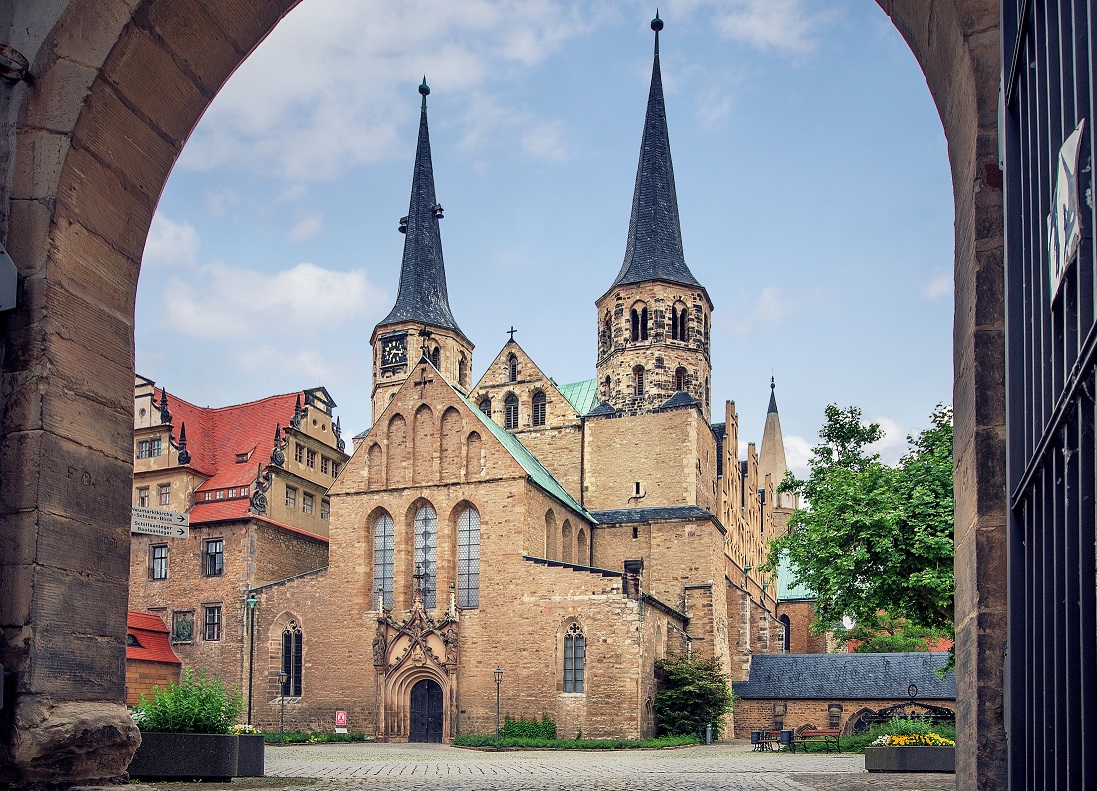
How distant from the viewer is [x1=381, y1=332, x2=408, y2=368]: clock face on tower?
182 feet

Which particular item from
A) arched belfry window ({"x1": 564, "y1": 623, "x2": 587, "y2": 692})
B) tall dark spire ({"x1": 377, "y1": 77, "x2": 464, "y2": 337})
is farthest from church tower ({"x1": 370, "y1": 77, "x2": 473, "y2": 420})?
arched belfry window ({"x1": 564, "y1": 623, "x2": 587, "y2": 692})

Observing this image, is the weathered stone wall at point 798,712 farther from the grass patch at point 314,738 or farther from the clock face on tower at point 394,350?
the clock face on tower at point 394,350

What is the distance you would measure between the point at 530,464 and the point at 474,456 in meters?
4.16

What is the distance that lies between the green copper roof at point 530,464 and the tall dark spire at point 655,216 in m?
8.34

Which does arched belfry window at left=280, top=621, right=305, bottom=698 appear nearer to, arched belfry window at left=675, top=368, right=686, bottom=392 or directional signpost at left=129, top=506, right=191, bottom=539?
arched belfry window at left=675, top=368, right=686, bottom=392

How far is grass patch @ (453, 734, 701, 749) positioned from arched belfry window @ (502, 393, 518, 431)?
604 inches

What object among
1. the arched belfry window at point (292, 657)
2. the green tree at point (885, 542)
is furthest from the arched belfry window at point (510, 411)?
the green tree at point (885, 542)

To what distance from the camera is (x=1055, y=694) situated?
3.19 metres

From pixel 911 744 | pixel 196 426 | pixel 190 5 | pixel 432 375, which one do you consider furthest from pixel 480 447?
pixel 190 5

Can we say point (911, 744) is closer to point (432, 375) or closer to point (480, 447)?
point (480, 447)

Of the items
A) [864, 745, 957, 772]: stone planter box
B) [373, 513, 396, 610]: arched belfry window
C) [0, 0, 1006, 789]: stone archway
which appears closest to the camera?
[0, 0, 1006, 789]: stone archway

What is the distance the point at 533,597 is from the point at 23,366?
31.4 m

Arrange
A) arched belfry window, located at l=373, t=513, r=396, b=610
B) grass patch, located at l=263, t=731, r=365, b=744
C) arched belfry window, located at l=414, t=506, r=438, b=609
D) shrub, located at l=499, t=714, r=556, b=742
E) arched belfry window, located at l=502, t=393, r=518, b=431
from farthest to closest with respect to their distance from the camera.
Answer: arched belfry window, located at l=502, t=393, r=518, b=431, arched belfry window, located at l=373, t=513, r=396, b=610, arched belfry window, located at l=414, t=506, r=438, b=609, grass patch, located at l=263, t=731, r=365, b=744, shrub, located at l=499, t=714, r=556, b=742

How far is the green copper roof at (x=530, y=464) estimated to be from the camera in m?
38.7
